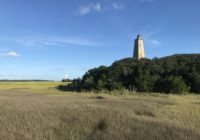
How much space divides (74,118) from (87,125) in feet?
3.94

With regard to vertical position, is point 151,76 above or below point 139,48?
below

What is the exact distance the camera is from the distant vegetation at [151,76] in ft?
160

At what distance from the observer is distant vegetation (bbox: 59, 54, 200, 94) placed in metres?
48.7

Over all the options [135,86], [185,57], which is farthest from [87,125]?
[185,57]

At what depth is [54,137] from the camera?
6570mm

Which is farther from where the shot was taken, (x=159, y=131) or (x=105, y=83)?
(x=105, y=83)

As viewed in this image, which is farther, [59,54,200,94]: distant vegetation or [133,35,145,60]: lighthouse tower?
[133,35,145,60]: lighthouse tower

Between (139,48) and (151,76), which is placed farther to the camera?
(139,48)

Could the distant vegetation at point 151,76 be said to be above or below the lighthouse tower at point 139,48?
below

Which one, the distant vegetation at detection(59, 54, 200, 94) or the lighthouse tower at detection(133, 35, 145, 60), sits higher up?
the lighthouse tower at detection(133, 35, 145, 60)

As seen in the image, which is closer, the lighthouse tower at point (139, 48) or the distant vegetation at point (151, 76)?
the distant vegetation at point (151, 76)

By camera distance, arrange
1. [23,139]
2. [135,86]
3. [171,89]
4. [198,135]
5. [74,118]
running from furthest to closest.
Result: [135,86] → [171,89] → [74,118] → [198,135] → [23,139]

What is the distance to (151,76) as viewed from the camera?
177 feet

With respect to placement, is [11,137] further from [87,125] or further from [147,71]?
[147,71]
